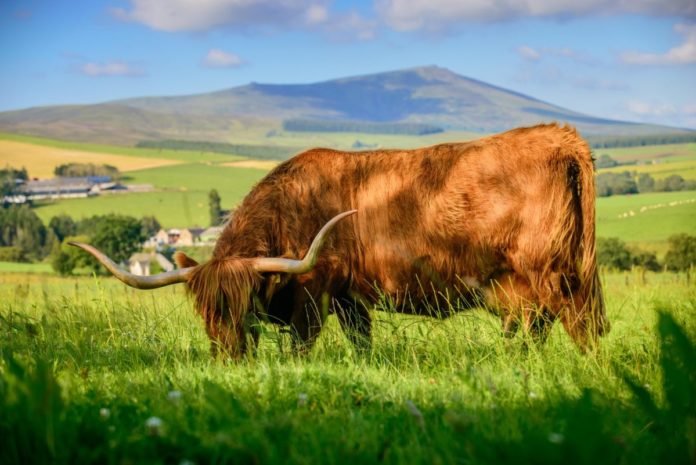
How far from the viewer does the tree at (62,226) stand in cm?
8369

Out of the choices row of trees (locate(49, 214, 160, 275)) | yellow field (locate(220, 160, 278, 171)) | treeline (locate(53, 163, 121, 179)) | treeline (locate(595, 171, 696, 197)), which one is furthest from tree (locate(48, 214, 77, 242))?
treeline (locate(595, 171, 696, 197))

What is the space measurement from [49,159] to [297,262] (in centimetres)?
14270

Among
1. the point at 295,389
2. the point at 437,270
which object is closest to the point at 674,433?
the point at 295,389

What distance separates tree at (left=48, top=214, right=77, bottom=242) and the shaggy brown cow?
80.5 meters

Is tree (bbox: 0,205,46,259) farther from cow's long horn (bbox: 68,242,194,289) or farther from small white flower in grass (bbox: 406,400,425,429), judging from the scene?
small white flower in grass (bbox: 406,400,425,429)

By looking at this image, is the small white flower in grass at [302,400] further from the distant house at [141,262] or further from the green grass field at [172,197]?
the green grass field at [172,197]

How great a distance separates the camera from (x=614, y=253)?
5172cm

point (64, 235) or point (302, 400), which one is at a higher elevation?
point (302, 400)

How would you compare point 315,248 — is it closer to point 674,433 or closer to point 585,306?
point 585,306

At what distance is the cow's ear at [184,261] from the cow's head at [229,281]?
0.25 m

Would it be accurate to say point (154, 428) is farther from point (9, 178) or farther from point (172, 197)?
point (9, 178)

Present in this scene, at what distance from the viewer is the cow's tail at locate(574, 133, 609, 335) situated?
6406 mm

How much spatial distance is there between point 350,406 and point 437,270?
3.01 metres

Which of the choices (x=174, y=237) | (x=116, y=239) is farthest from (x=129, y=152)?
(x=116, y=239)
